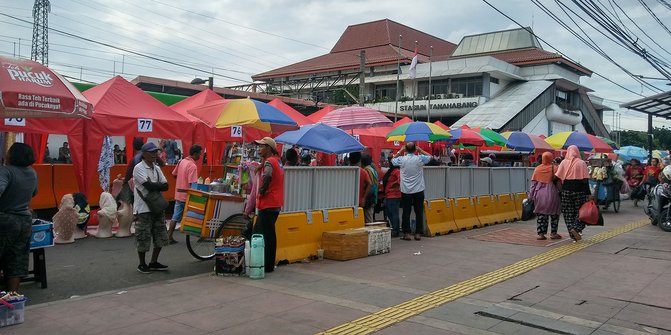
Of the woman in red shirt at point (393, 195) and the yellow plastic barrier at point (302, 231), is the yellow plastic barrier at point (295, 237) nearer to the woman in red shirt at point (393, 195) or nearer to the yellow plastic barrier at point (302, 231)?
the yellow plastic barrier at point (302, 231)

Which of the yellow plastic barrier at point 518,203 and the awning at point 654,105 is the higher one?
the awning at point 654,105

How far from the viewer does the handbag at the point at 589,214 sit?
10289 millimetres

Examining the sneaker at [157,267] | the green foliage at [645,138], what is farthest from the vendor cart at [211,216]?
the green foliage at [645,138]

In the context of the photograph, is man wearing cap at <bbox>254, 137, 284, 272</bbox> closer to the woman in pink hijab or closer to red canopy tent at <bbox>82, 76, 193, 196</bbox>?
red canopy tent at <bbox>82, 76, 193, 196</bbox>

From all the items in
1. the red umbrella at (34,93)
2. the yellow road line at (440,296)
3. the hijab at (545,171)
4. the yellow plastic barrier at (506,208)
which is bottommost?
the yellow road line at (440,296)

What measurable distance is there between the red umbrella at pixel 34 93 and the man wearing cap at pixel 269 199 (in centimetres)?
255

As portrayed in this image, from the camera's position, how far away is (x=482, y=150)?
26.7m

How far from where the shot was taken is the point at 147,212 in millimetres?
7375

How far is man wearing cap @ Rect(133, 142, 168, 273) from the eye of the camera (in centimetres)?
736

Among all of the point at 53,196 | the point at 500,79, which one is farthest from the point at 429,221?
the point at 500,79

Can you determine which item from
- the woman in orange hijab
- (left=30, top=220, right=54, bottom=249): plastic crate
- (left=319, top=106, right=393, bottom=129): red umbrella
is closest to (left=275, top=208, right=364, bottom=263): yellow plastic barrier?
(left=30, top=220, right=54, bottom=249): plastic crate

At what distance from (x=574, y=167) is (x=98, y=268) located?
891 cm

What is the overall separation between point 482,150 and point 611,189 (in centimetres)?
887

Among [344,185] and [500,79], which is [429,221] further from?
[500,79]
